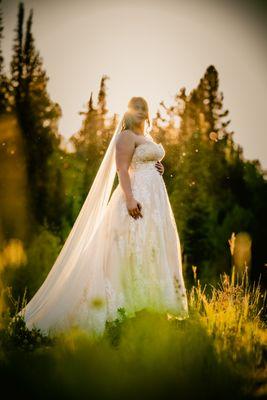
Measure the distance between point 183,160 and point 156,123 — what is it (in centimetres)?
280

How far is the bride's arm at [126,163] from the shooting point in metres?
4.43

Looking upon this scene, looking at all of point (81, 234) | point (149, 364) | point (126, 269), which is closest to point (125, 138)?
point (81, 234)

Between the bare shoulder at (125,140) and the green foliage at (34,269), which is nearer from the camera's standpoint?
the bare shoulder at (125,140)

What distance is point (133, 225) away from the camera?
4473 mm

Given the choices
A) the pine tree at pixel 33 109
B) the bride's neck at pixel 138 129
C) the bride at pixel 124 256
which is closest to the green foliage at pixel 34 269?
the bride at pixel 124 256

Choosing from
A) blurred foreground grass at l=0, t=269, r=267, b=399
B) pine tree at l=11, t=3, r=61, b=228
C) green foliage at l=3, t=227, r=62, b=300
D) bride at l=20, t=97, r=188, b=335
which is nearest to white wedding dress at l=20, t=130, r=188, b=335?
bride at l=20, t=97, r=188, b=335

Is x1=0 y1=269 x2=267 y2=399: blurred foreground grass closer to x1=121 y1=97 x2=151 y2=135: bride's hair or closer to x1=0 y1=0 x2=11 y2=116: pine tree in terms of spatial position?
x1=121 y1=97 x2=151 y2=135: bride's hair

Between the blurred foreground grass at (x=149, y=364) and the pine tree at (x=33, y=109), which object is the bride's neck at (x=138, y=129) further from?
the pine tree at (x=33, y=109)

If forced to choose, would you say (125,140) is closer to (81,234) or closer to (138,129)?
(138,129)

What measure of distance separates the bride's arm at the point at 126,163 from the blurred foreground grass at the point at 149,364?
1.19 metres

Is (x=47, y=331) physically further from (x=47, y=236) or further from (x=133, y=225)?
(x=47, y=236)

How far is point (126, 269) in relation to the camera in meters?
4.38

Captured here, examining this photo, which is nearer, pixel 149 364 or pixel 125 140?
pixel 149 364

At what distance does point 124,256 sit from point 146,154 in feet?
3.74
